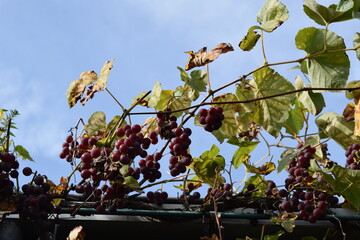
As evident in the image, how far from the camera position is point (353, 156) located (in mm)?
2312

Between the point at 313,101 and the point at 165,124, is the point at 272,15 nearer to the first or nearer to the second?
the point at 313,101

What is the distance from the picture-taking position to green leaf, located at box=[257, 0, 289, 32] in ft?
6.99

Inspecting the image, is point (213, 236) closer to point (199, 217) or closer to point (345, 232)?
point (199, 217)

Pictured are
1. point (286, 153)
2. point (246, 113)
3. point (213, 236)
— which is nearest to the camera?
point (213, 236)

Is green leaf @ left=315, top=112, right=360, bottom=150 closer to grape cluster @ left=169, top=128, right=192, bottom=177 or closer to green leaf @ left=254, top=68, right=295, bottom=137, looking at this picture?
green leaf @ left=254, top=68, right=295, bottom=137

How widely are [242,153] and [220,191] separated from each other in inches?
10.0

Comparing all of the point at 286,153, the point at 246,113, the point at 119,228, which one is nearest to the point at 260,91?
the point at 246,113

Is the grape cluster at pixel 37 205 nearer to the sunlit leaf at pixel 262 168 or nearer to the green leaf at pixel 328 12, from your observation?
the sunlit leaf at pixel 262 168

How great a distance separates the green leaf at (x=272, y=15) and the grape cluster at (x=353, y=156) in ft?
1.92

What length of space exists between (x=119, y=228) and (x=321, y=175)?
2.47ft

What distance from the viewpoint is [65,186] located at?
2150mm

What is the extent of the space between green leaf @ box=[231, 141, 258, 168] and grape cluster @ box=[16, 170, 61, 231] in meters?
0.72

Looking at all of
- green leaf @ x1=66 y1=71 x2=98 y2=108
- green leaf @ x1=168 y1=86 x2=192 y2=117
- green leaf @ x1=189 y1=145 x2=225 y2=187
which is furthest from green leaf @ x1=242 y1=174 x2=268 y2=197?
green leaf @ x1=66 y1=71 x2=98 y2=108

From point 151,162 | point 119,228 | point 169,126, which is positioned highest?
point 169,126
